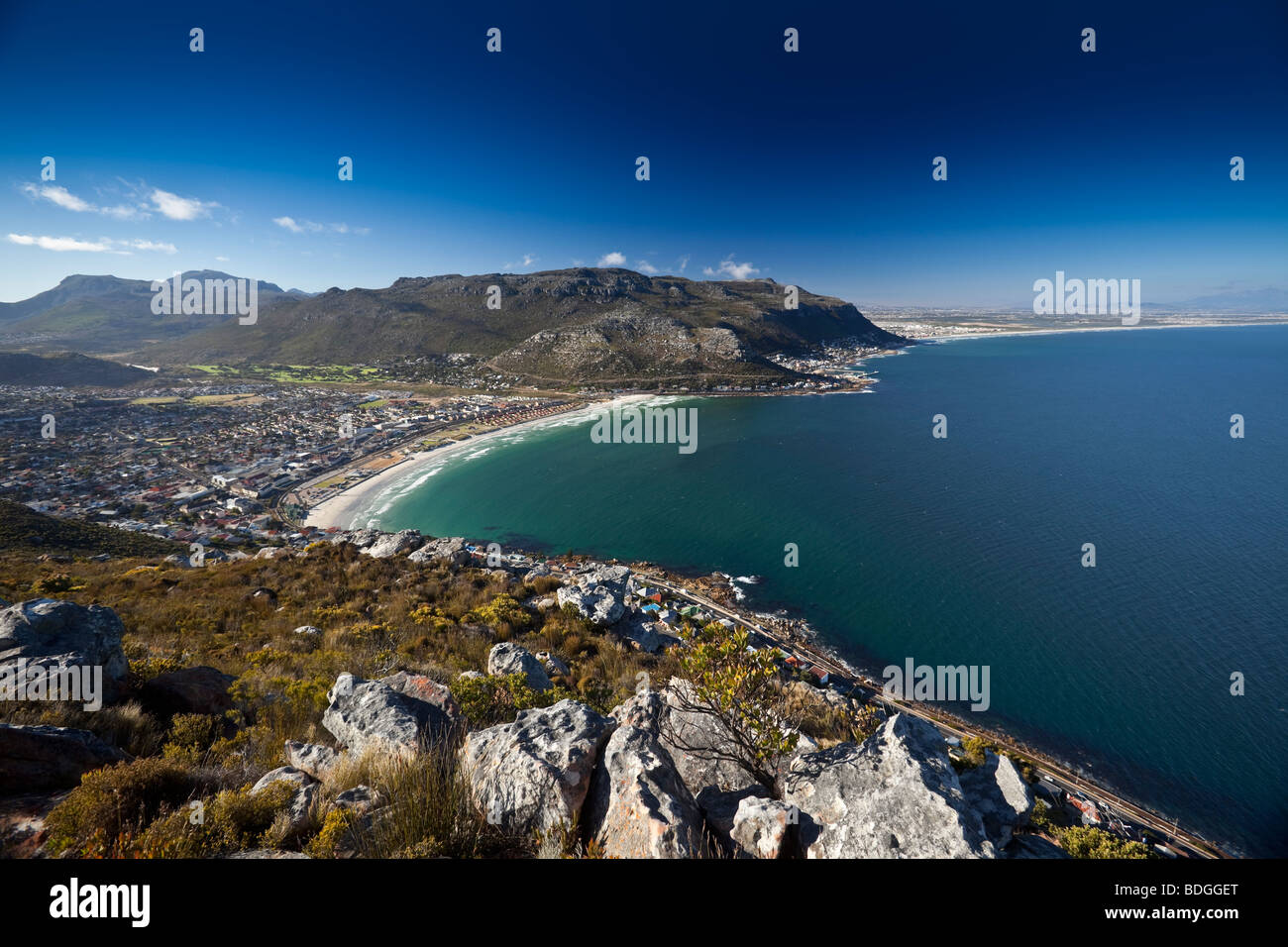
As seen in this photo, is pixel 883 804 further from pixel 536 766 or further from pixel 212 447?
pixel 212 447

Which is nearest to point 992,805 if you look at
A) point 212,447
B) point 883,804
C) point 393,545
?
point 883,804

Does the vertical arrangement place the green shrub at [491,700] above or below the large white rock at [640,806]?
below

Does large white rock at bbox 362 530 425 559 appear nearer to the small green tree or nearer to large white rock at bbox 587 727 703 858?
the small green tree

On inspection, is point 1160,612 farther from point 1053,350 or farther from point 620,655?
point 1053,350

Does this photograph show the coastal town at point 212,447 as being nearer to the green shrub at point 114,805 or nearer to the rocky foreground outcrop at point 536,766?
the green shrub at point 114,805

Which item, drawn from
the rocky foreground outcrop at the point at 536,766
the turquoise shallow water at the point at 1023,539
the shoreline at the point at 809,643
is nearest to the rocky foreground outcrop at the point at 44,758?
the rocky foreground outcrop at the point at 536,766

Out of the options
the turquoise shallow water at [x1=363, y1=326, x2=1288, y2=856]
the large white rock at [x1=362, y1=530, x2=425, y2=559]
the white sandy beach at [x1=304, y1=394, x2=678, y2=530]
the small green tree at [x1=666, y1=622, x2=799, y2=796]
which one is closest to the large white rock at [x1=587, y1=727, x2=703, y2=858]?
the small green tree at [x1=666, y1=622, x2=799, y2=796]
